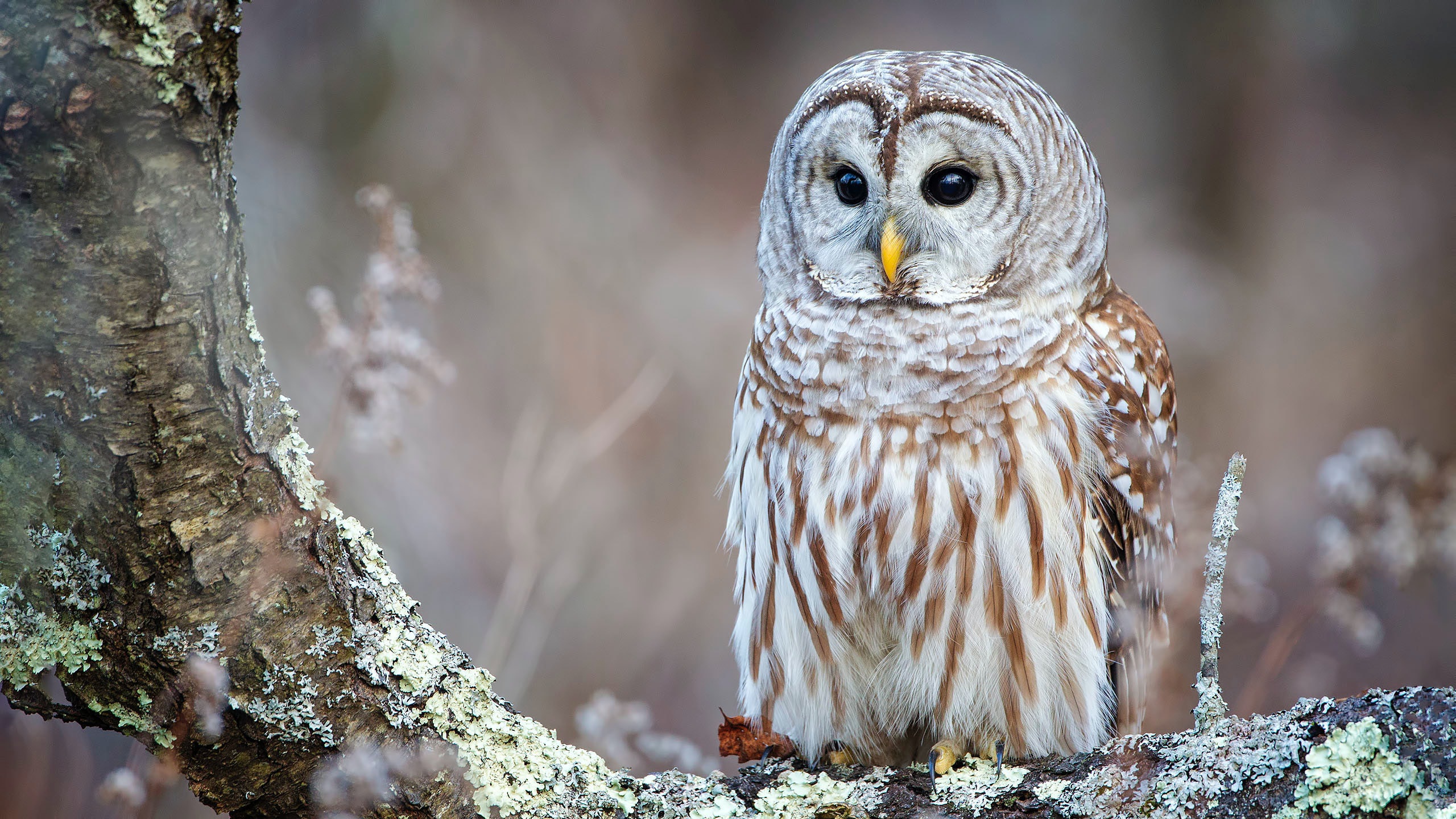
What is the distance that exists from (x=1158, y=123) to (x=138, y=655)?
211 inches

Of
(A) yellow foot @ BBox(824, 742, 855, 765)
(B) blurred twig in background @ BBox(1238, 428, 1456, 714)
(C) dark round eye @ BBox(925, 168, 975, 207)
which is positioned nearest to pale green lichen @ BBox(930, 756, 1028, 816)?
(A) yellow foot @ BBox(824, 742, 855, 765)

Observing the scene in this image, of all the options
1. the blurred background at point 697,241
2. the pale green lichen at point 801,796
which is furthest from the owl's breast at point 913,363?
the blurred background at point 697,241

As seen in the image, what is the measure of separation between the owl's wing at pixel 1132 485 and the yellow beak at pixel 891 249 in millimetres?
477

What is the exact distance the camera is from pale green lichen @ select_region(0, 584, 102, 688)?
1392mm

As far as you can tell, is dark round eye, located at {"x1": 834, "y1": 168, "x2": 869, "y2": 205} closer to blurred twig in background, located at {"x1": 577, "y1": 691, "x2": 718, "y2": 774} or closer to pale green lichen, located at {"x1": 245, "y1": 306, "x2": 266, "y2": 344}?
blurred twig in background, located at {"x1": 577, "y1": 691, "x2": 718, "y2": 774}

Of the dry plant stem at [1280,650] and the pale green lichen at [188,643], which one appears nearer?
the pale green lichen at [188,643]

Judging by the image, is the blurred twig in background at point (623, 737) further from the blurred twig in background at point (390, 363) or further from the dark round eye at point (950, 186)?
the dark round eye at point (950, 186)

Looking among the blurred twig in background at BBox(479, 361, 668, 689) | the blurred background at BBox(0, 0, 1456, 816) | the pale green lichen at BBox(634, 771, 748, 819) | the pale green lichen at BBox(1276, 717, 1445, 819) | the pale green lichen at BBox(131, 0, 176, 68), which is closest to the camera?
the pale green lichen at BBox(131, 0, 176, 68)

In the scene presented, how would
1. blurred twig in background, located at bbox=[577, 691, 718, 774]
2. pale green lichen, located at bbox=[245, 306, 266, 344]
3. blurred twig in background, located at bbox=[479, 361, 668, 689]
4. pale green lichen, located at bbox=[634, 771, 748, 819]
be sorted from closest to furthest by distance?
pale green lichen, located at bbox=[245, 306, 266, 344], pale green lichen, located at bbox=[634, 771, 748, 819], blurred twig in background, located at bbox=[577, 691, 718, 774], blurred twig in background, located at bbox=[479, 361, 668, 689]

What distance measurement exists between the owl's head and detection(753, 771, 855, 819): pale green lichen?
1098 mm

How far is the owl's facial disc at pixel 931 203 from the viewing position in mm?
2434

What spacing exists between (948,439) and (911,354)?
0.68 ft

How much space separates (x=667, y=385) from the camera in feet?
17.0

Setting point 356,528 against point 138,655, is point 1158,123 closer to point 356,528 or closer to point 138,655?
point 356,528
